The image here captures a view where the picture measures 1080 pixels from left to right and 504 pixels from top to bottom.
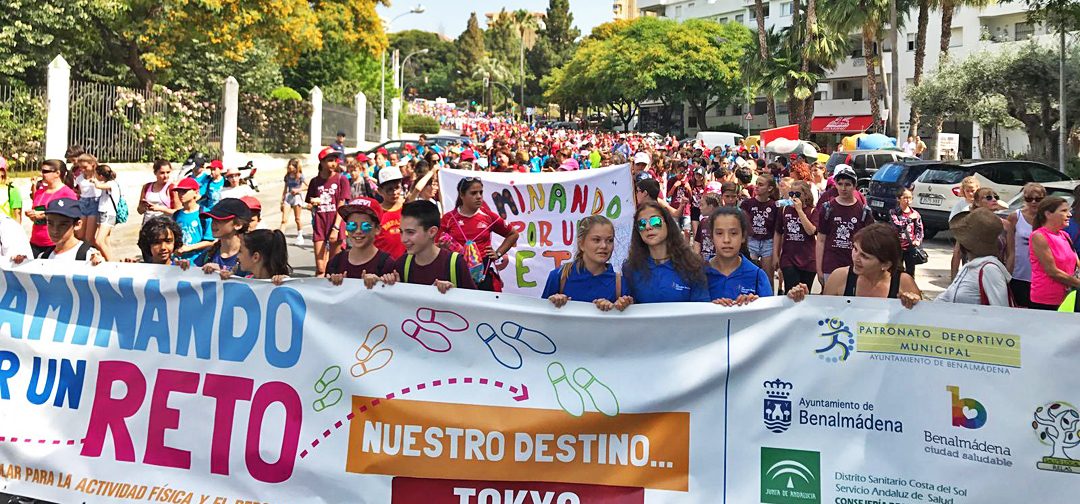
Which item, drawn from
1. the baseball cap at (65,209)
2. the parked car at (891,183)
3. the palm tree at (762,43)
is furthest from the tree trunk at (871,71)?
the baseball cap at (65,209)

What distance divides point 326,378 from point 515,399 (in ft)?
2.85

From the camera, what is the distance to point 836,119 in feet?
221

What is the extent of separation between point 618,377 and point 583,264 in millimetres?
896

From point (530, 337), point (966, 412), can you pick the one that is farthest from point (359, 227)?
point (966, 412)

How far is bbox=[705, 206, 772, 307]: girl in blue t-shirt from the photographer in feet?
16.6

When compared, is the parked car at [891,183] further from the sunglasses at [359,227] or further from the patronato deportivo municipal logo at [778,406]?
the patronato deportivo municipal logo at [778,406]

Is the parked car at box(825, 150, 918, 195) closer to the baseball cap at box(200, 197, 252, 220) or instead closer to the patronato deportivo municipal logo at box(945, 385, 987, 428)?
the baseball cap at box(200, 197, 252, 220)

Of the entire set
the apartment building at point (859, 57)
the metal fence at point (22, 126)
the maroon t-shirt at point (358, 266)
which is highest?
the apartment building at point (859, 57)

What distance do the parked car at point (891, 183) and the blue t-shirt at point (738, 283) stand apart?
14551 millimetres

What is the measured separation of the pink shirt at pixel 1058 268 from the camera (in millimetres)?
6289

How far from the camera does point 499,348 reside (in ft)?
15.1

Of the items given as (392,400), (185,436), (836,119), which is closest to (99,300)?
(185,436)

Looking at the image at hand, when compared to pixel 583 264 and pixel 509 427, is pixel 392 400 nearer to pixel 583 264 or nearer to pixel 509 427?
pixel 509 427

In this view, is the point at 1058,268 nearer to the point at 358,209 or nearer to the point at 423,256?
the point at 423,256
